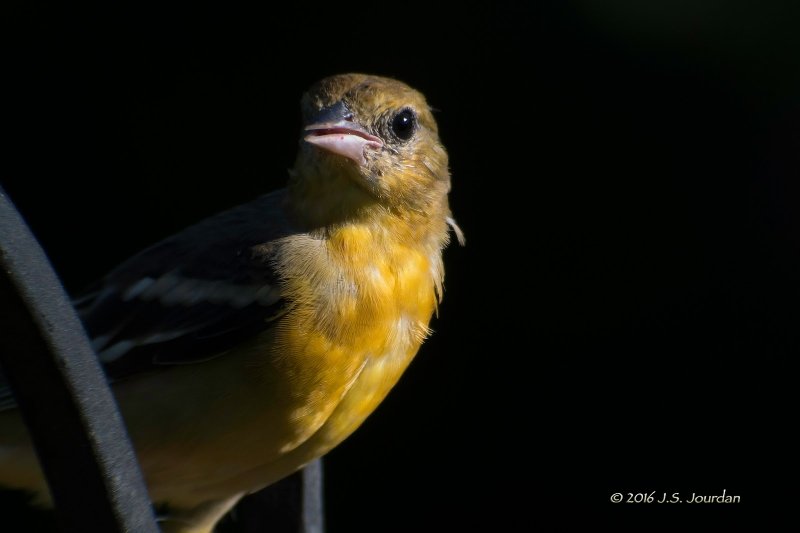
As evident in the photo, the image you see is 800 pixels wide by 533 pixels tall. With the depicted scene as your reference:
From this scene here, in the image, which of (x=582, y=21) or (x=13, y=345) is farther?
(x=582, y=21)

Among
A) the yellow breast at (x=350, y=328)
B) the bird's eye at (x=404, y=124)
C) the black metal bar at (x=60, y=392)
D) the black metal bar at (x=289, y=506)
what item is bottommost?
the black metal bar at (x=289, y=506)

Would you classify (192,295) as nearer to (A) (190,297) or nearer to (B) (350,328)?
(A) (190,297)

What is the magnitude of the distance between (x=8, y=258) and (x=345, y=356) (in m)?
1.15

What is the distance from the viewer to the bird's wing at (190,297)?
2.52m

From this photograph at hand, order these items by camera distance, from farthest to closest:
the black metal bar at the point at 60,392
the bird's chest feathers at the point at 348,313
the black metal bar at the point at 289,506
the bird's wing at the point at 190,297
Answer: the black metal bar at the point at 289,506, the bird's wing at the point at 190,297, the bird's chest feathers at the point at 348,313, the black metal bar at the point at 60,392

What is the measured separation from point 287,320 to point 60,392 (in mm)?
1074

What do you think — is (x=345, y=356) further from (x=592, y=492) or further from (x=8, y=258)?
(x=592, y=492)

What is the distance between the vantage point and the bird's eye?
2.68 metres

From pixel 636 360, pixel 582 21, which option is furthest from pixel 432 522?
pixel 582 21

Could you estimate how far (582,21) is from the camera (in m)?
3.76

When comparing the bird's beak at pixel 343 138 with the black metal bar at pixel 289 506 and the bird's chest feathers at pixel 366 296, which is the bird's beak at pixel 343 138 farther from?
the black metal bar at pixel 289 506

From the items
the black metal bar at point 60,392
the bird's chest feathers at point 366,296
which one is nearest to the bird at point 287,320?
the bird's chest feathers at point 366,296

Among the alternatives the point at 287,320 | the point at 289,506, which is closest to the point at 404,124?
the point at 287,320

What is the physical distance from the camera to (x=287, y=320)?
2.45 m
